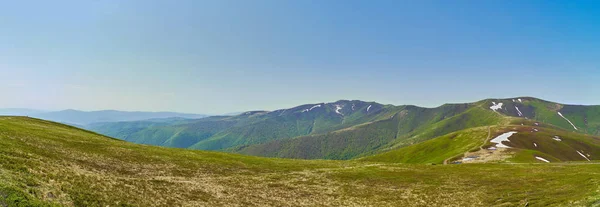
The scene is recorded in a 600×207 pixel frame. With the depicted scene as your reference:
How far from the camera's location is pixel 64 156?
38.3 m

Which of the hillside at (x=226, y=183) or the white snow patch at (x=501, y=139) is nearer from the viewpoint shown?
the hillside at (x=226, y=183)

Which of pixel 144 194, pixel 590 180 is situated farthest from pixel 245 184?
pixel 590 180

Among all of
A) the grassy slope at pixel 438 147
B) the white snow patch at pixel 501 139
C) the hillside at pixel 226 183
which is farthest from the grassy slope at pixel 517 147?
the hillside at pixel 226 183

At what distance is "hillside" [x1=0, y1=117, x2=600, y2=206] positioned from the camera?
25.2 meters

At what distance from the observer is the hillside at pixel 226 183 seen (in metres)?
25.2

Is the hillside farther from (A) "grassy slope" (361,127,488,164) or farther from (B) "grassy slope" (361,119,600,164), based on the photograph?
(A) "grassy slope" (361,127,488,164)

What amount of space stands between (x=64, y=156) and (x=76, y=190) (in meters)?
19.4

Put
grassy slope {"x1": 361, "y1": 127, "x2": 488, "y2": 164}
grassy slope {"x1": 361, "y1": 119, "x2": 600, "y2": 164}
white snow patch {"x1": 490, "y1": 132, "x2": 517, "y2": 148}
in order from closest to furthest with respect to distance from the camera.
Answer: grassy slope {"x1": 361, "y1": 119, "x2": 600, "y2": 164} < white snow patch {"x1": 490, "y1": 132, "x2": 517, "y2": 148} < grassy slope {"x1": 361, "y1": 127, "x2": 488, "y2": 164}

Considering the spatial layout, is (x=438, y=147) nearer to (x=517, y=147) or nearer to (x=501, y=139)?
(x=501, y=139)

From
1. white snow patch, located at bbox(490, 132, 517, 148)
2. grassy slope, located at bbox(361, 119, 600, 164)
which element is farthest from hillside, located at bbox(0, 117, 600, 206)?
white snow patch, located at bbox(490, 132, 517, 148)

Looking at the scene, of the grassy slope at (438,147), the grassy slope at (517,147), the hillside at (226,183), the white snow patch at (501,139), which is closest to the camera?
the hillside at (226,183)

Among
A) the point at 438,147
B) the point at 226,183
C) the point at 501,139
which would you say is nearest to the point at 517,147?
the point at 501,139

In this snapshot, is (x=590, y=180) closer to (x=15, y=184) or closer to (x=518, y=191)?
(x=518, y=191)

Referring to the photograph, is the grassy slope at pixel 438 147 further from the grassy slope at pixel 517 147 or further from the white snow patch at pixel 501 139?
the white snow patch at pixel 501 139
